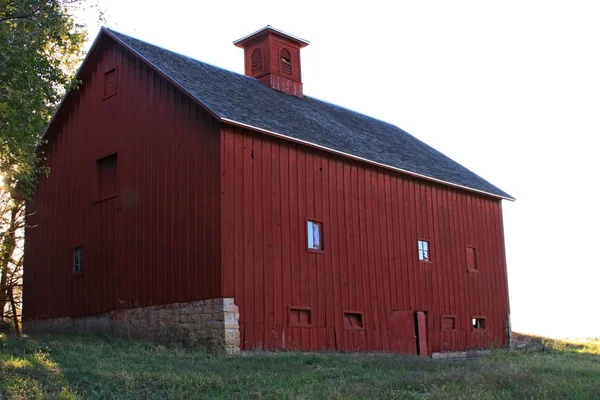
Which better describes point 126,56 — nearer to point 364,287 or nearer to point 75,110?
point 75,110

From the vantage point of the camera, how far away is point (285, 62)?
85.6ft

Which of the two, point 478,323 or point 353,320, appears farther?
point 478,323

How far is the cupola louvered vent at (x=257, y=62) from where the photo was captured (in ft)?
84.7

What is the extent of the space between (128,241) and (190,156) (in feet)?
9.52

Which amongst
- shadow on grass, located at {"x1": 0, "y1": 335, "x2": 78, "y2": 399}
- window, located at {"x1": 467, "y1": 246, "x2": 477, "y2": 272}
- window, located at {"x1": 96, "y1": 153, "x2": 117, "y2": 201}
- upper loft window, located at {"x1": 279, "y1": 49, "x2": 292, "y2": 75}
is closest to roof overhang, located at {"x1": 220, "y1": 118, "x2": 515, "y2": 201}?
window, located at {"x1": 467, "y1": 246, "x2": 477, "y2": 272}

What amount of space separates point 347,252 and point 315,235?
1.21 m

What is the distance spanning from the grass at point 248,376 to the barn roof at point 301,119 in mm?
5610

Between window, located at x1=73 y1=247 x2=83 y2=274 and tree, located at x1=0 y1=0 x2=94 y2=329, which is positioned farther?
window, located at x1=73 y1=247 x2=83 y2=274

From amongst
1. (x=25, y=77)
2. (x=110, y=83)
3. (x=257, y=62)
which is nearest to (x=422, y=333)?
(x=257, y=62)

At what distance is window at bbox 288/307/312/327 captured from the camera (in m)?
18.3

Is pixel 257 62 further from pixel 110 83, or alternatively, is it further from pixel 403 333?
pixel 403 333

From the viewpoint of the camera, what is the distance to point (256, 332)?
57.0 feet

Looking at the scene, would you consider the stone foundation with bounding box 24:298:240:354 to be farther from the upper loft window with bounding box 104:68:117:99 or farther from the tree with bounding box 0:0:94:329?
the upper loft window with bounding box 104:68:117:99

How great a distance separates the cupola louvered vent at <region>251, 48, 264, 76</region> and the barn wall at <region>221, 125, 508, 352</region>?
6.41 m
